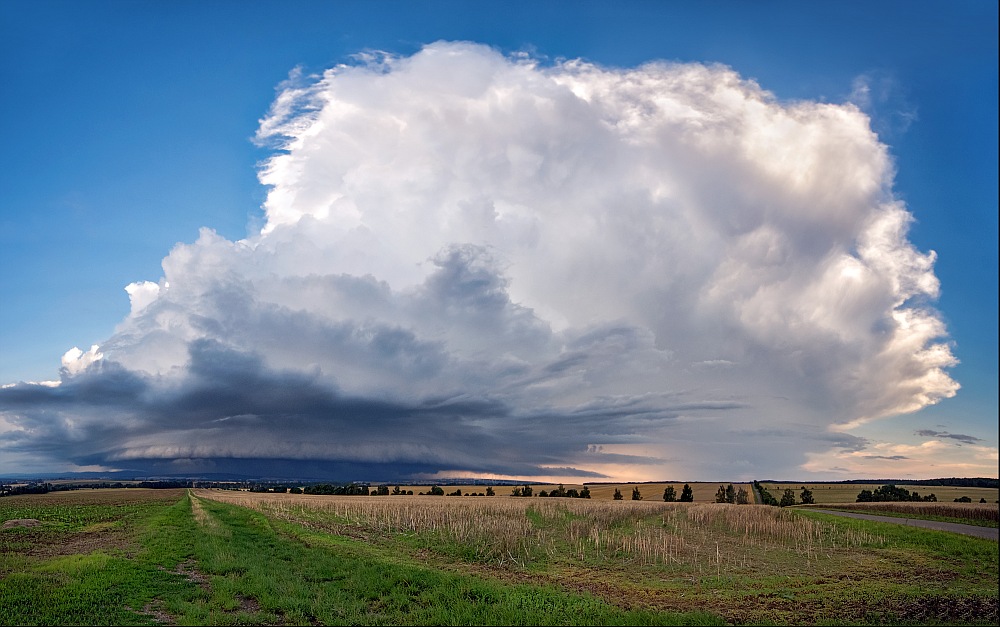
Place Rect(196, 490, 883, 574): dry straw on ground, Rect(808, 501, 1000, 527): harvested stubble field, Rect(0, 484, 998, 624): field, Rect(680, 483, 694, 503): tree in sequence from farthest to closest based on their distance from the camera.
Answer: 1. Rect(680, 483, 694, 503): tree
2. Rect(808, 501, 1000, 527): harvested stubble field
3. Rect(196, 490, 883, 574): dry straw on ground
4. Rect(0, 484, 998, 624): field

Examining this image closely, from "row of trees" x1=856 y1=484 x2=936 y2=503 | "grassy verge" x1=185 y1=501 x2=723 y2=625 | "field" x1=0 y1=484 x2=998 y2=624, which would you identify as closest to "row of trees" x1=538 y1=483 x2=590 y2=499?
"row of trees" x1=856 y1=484 x2=936 y2=503

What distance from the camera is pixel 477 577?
819 inches

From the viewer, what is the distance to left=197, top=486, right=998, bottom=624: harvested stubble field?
17578 mm

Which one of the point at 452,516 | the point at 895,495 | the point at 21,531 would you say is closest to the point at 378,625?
the point at 452,516

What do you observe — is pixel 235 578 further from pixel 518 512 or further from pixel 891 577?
pixel 518 512

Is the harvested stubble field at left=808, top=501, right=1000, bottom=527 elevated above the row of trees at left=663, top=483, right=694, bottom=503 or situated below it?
above

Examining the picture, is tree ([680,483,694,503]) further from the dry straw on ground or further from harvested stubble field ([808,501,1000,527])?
the dry straw on ground

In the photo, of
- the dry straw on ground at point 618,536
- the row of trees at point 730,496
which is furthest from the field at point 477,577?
the row of trees at point 730,496

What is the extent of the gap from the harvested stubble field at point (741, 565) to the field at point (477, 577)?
0.12 meters

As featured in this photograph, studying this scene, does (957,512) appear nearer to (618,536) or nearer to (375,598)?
(618,536)

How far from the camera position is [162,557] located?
81.7 feet

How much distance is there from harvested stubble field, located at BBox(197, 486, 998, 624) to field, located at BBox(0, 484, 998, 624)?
12 centimetres

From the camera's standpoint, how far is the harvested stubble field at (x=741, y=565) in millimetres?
17578

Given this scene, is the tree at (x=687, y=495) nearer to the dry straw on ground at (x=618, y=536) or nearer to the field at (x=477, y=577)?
the dry straw on ground at (x=618, y=536)
